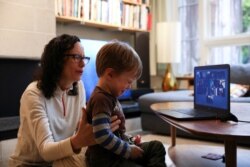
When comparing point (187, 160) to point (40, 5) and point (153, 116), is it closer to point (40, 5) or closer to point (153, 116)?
point (153, 116)

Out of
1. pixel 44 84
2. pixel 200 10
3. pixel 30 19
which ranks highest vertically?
pixel 200 10

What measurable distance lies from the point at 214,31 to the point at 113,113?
3.11 metres

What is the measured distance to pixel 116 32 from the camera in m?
3.94

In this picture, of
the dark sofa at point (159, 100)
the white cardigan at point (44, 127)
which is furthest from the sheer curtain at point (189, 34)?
the white cardigan at point (44, 127)

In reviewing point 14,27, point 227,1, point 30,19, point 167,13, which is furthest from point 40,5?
point 227,1

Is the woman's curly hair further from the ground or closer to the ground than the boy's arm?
further from the ground

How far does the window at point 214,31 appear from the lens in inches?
140

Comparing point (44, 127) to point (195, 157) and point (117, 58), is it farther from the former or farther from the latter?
point (195, 157)

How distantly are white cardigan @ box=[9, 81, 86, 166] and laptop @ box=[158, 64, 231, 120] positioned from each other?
461 millimetres

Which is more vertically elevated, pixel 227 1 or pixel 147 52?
pixel 227 1

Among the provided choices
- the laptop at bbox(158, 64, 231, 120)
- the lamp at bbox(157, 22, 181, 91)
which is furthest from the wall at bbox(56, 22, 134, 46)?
the laptop at bbox(158, 64, 231, 120)

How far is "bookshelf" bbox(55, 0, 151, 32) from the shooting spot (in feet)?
10.00

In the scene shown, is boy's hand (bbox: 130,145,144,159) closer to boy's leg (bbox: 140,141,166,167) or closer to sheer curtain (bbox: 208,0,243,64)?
boy's leg (bbox: 140,141,166,167)

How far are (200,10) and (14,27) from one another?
243 centimetres
